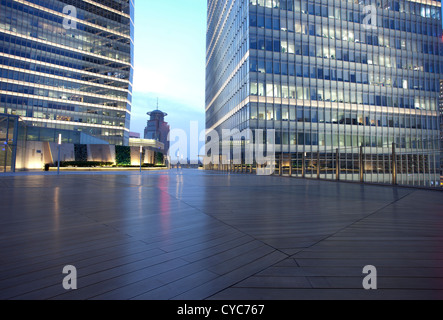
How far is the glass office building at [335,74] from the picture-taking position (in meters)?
40.4

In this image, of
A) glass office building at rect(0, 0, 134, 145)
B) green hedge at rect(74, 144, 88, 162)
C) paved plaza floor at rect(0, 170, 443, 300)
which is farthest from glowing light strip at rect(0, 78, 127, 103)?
paved plaza floor at rect(0, 170, 443, 300)

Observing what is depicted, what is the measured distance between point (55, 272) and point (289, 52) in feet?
152

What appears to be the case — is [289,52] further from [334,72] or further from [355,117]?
[355,117]

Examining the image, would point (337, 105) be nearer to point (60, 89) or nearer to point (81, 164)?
point (81, 164)

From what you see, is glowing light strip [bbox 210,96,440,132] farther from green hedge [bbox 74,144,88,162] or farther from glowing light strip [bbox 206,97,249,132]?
green hedge [bbox 74,144,88,162]

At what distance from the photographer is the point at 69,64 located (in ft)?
245

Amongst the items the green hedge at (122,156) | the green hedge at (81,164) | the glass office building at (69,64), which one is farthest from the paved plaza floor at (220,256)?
the glass office building at (69,64)

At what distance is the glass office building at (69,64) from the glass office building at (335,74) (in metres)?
47.8

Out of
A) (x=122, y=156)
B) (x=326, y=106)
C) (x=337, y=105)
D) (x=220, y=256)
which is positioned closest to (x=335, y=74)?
(x=337, y=105)

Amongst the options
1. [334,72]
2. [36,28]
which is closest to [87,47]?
[36,28]

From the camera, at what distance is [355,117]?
45.8 metres

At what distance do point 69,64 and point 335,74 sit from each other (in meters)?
76.5

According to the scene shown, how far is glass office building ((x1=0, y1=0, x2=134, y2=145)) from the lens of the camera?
2606 inches
